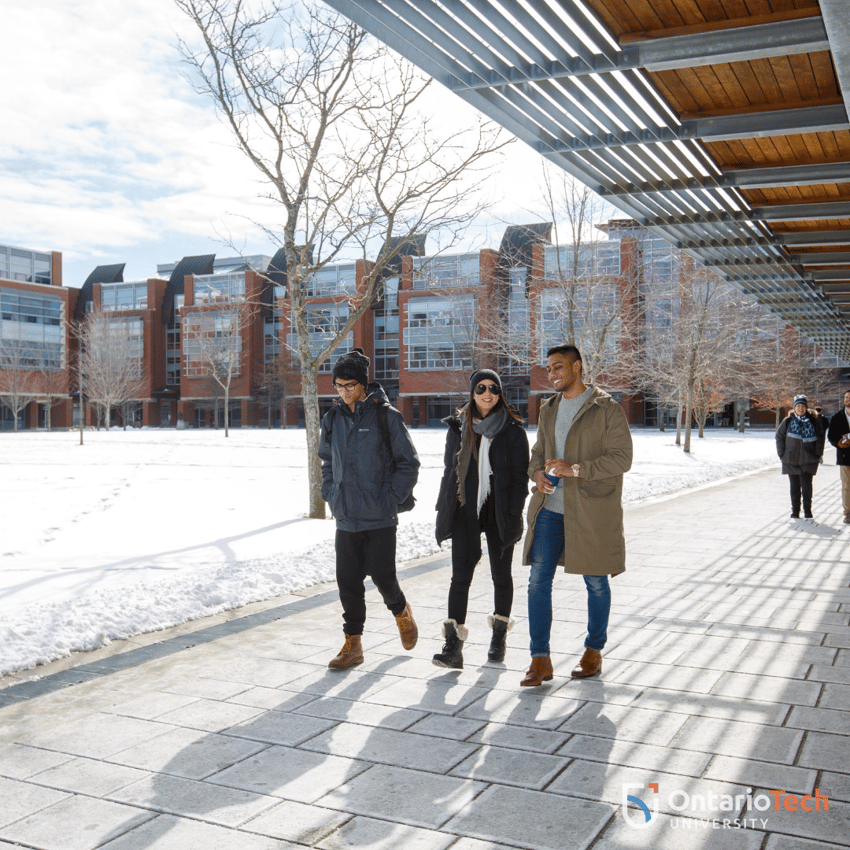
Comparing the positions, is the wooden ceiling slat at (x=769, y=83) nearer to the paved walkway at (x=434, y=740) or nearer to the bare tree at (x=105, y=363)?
the paved walkway at (x=434, y=740)

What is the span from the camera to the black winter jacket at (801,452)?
37.2 feet

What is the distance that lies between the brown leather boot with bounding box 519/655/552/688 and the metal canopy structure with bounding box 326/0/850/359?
128 inches

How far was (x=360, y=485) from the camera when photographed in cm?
477

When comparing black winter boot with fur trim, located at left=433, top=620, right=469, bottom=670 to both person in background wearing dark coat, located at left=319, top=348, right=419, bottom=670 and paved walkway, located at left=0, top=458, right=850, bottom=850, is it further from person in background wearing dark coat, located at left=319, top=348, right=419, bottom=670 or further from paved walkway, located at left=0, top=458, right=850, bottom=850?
person in background wearing dark coat, located at left=319, top=348, right=419, bottom=670

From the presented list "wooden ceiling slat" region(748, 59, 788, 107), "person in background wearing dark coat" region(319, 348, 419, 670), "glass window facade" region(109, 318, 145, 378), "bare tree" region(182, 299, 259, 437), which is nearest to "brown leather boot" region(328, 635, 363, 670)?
"person in background wearing dark coat" region(319, 348, 419, 670)

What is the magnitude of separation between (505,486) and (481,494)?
0.48 ft

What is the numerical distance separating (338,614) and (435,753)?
8.77 feet

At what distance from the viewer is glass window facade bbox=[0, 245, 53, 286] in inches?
2840

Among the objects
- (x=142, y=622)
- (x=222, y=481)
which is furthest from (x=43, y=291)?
(x=142, y=622)

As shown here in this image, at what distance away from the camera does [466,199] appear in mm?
11656

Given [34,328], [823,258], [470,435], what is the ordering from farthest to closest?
[34,328], [823,258], [470,435]

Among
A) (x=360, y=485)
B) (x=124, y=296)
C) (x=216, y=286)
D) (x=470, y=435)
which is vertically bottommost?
(x=360, y=485)

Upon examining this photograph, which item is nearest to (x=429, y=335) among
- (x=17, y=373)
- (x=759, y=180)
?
(x=17, y=373)

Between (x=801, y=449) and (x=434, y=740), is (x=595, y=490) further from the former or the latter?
(x=801, y=449)
